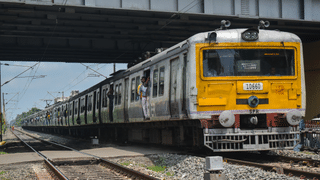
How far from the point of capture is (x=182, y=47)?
11.0 m

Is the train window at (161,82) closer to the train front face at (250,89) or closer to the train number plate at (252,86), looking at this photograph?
the train front face at (250,89)

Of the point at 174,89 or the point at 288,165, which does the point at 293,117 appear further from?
the point at 174,89

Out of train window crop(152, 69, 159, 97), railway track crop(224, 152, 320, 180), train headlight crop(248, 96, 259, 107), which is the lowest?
railway track crop(224, 152, 320, 180)

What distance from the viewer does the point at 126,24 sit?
71.4ft

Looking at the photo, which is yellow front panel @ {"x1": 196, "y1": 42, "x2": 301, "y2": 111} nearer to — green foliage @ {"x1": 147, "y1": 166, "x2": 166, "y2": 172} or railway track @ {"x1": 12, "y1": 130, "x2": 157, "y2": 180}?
green foliage @ {"x1": 147, "y1": 166, "x2": 166, "y2": 172}

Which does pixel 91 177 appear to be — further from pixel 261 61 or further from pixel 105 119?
pixel 105 119

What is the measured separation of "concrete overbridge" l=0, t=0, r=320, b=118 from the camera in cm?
1833

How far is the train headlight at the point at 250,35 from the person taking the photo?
10.5 m

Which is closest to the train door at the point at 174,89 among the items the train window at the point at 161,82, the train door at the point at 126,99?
the train window at the point at 161,82

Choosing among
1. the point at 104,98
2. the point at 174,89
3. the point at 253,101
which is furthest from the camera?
the point at 104,98

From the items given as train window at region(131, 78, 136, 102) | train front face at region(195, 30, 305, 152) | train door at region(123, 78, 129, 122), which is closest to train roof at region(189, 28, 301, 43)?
train front face at region(195, 30, 305, 152)

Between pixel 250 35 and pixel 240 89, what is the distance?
55.4 inches

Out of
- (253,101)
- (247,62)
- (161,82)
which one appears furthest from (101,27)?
(253,101)

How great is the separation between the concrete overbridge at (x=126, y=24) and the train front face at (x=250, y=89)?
27.8ft
